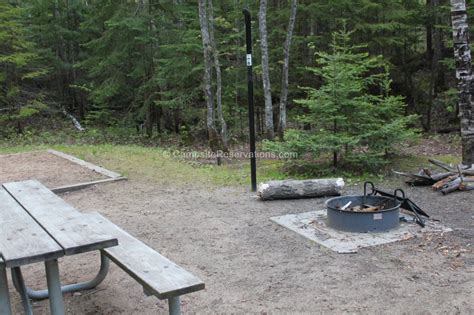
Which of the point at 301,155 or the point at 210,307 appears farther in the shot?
the point at 301,155

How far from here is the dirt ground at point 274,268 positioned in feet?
11.1

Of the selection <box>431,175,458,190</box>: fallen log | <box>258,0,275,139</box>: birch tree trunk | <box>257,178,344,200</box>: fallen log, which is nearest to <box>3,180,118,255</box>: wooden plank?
<box>257,178,344,200</box>: fallen log

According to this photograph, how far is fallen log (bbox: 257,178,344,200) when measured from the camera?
6465 millimetres

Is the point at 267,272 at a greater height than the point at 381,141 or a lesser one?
lesser

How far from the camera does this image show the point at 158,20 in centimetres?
1580

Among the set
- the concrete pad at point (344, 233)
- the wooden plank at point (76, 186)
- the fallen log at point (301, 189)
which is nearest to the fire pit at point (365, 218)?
the concrete pad at point (344, 233)

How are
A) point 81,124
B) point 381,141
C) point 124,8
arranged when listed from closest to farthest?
point 381,141
point 124,8
point 81,124

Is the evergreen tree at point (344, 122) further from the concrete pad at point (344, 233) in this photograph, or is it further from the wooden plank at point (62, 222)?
the wooden plank at point (62, 222)

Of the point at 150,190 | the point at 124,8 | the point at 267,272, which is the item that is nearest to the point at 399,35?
the point at 124,8

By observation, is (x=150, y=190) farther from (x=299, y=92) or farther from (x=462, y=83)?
(x=299, y=92)

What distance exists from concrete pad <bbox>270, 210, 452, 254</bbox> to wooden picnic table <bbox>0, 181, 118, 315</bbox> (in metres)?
2.18

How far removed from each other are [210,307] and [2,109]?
17.7 m

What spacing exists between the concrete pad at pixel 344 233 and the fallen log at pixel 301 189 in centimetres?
97

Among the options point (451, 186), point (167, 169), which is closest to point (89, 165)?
point (167, 169)
